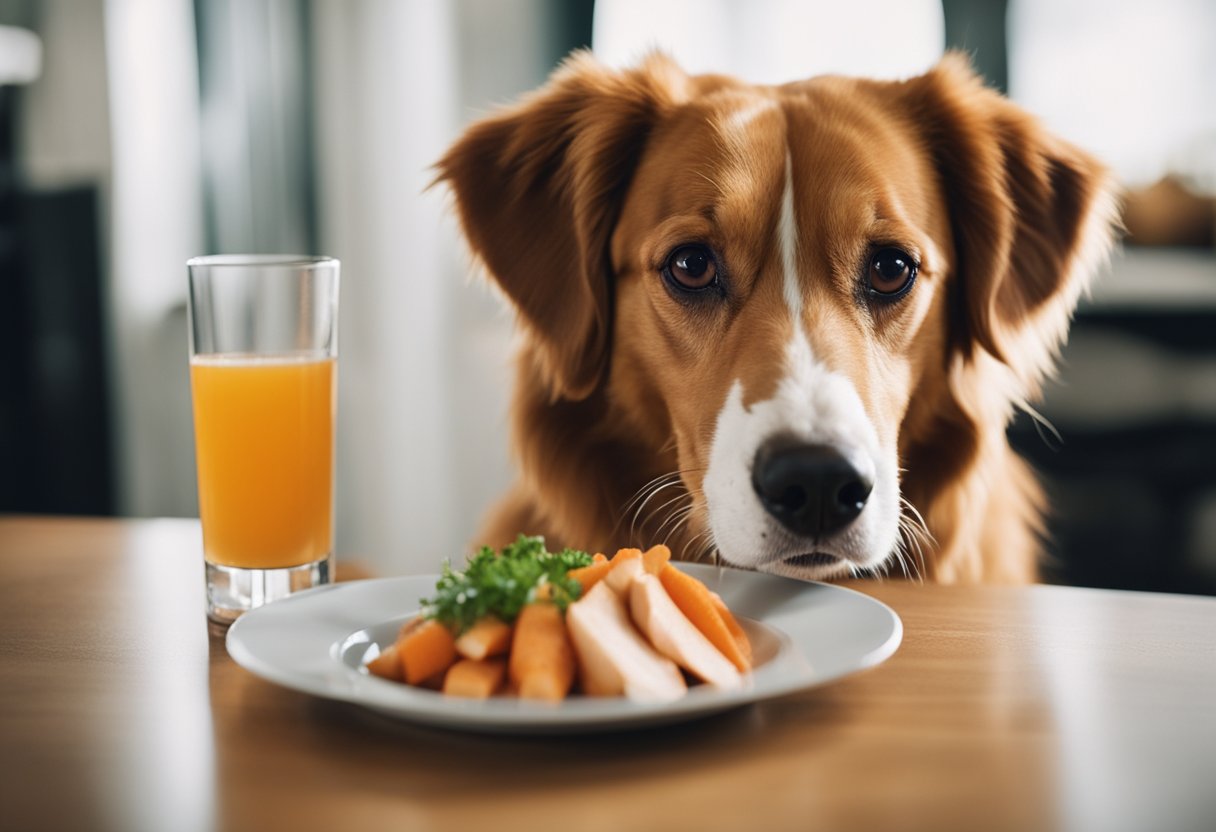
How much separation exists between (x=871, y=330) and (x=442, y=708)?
89cm

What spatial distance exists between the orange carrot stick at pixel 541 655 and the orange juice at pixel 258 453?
0.38 metres

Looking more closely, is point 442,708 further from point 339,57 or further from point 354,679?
point 339,57

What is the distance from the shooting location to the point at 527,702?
0.79m

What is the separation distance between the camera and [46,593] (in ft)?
4.29

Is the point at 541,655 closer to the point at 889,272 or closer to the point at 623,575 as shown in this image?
the point at 623,575

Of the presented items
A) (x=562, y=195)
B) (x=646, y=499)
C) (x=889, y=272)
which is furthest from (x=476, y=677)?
(x=562, y=195)

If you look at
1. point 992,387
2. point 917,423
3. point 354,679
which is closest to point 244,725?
point 354,679

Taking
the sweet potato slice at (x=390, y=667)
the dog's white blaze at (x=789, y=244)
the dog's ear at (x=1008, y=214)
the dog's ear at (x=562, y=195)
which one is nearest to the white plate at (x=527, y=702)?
the sweet potato slice at (x=390, y=667)

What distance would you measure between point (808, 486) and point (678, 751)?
1.46 feet

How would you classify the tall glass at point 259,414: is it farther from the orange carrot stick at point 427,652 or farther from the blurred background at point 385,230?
the blurred background at point 385,230

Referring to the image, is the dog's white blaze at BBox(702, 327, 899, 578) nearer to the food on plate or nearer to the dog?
the dog

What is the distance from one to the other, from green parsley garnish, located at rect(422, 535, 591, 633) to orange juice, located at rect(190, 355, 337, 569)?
29 centimetres

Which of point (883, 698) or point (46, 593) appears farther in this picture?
point (46, 593)

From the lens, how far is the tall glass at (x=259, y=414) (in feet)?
3.72
